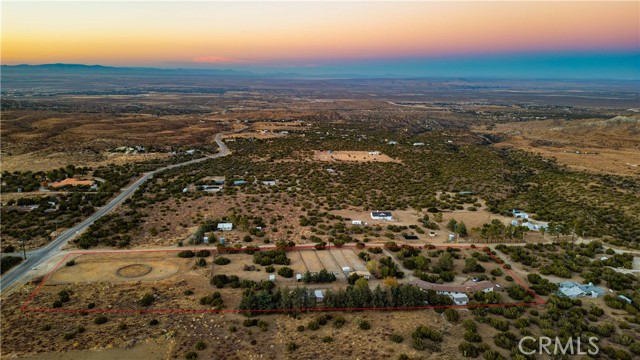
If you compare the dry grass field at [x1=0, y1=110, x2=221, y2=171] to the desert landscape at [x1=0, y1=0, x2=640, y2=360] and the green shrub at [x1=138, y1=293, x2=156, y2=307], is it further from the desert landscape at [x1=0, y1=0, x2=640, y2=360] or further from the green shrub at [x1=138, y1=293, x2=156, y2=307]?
the green shrub at [x1=138, y1=293, x2=156, y2=307]

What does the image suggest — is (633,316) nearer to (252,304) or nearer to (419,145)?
(252,304)

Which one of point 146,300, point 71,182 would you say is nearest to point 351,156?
point 71,182

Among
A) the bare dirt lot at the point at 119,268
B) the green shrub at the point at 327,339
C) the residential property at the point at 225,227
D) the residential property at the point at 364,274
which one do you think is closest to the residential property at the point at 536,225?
the residential property at the point at 364,274

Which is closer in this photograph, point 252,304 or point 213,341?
point 213,341

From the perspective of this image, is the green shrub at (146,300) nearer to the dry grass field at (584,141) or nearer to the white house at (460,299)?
the white house at (460,299)

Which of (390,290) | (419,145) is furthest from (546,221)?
(419,145)

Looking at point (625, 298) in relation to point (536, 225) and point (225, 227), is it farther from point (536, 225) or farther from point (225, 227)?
point (225, 227)
